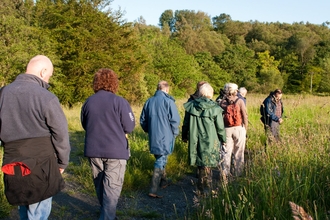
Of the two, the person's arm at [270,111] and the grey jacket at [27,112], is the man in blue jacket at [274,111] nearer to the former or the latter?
the person's arm at [270,111]

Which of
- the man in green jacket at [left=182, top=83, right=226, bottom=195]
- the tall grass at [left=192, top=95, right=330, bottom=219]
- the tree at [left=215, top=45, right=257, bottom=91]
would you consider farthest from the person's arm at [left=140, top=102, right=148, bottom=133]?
the tree at [left=215, top=45, right=257, bottom=91]

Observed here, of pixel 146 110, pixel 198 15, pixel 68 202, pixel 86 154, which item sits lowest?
pixel 68 202

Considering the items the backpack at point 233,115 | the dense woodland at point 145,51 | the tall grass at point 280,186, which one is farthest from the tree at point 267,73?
the tall grass at point 280,186

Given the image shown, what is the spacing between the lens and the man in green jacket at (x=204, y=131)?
599 cm

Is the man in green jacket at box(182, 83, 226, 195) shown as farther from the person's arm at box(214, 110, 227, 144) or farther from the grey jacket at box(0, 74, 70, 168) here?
the grey jacket at box(0, 74, 70, 168)

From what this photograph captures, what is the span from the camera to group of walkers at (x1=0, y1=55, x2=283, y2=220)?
328 centimetres

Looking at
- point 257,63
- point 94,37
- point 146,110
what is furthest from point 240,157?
point 257,63

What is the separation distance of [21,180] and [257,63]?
72473 mm

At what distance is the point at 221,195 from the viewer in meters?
4.50

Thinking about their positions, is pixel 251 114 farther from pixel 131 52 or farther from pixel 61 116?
pixel 131 52

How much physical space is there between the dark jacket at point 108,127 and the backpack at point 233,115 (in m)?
2.82

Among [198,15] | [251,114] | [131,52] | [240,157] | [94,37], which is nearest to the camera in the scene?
[240,157]

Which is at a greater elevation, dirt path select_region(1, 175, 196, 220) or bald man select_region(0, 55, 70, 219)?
bald man select_region(0, 55, 70, 219)

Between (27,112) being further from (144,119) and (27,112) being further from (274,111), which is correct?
(274,111)
